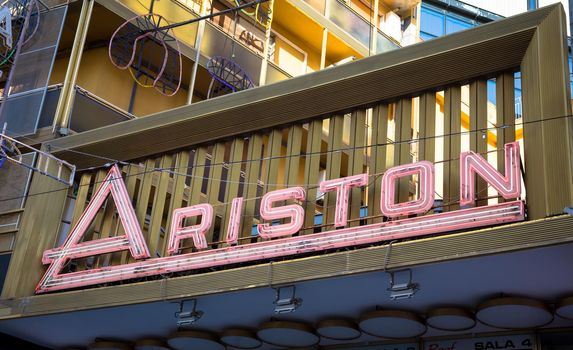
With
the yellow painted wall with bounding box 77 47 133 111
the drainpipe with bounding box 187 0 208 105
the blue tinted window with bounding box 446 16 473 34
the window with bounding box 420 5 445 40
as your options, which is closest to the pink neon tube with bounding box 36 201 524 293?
the yellow painted wall with bounding box 77 47 133 111

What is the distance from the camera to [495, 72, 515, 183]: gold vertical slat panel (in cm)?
1271

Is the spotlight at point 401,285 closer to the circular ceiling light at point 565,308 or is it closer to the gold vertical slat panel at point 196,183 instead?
the circular ceiling light at point 565,308

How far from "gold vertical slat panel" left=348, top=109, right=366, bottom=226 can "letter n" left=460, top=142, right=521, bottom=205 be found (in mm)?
2008

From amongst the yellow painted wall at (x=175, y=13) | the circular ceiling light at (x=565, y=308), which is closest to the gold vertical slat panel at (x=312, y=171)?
the circular ceiling light at (x=565, y=308)

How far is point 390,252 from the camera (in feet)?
40.2

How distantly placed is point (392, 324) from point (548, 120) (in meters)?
4.25

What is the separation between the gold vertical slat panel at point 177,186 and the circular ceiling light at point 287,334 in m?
2.67

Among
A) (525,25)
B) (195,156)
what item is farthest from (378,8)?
(525,25)

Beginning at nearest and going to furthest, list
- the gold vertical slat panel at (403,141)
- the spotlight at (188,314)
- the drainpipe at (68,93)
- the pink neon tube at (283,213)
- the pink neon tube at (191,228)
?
the gold vertical slat panel at (403,141) → the pink neon tube at (283,213) → the spotlight at (188,314) → the pink neon tube at (191,228) → the drainpipe at (68,93)

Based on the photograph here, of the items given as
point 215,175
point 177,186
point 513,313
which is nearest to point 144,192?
point 177,186

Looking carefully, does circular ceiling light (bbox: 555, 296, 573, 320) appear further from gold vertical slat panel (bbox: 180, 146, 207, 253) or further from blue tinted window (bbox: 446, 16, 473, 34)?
blue tinted window (bbox: 446, 16, 473, 34)

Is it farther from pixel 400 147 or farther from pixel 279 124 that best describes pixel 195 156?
pixel 400 147

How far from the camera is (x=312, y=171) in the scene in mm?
14781

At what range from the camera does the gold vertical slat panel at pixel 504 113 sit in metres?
12.7
